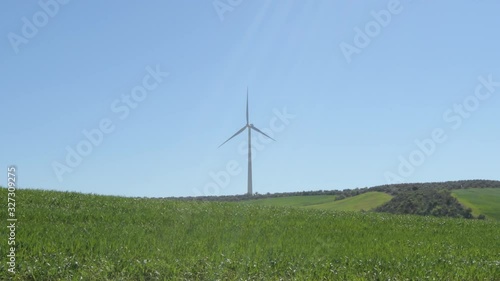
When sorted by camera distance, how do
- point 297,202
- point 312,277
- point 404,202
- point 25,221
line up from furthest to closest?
1. point 297,202
2. point 404,202
3. point 25,221
4. point 312,277

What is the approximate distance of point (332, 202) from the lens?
6950 cm

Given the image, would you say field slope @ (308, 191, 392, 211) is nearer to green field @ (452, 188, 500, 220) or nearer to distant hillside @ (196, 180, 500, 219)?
distant hillside @ (196, 180, 500, 219)

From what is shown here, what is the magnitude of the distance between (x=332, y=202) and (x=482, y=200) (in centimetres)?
1864

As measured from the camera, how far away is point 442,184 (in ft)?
236

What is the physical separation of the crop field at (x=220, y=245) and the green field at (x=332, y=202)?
3044cm

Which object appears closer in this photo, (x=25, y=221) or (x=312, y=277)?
(x=312, y=277)

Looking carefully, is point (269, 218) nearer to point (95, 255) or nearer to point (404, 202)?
point (95, 255)

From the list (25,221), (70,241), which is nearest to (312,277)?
(70,241)

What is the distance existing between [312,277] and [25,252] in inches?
260

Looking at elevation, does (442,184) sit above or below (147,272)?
above

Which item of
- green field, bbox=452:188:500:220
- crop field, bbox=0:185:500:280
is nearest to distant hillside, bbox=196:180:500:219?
green field, bbox=452:188:500:220

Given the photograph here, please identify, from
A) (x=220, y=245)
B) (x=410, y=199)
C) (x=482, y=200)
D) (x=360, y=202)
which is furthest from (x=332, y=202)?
(x=220, y=245)

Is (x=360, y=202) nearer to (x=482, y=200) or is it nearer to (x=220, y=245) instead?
(x=482, y=200)

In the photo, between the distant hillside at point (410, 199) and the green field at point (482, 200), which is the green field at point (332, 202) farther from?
the green field at point (482, 200)
